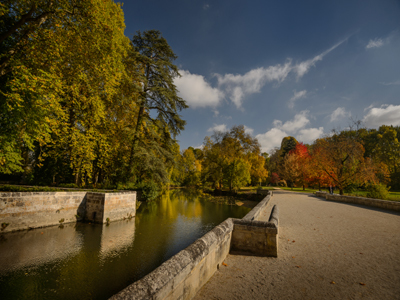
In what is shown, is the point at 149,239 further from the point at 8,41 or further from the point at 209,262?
the point at 8,41

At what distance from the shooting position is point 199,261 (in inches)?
119

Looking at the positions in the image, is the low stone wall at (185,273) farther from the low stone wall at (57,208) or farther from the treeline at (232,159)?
the treeline at (232,159)

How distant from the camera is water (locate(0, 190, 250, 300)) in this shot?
4.58 m

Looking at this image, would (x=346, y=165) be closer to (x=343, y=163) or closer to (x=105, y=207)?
(x=343, y=163)

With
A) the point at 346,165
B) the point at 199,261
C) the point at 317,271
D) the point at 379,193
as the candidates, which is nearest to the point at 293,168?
the point at 346,165

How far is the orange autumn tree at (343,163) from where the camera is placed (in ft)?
67.1

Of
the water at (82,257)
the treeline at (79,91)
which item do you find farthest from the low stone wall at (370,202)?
the treeline at (79,91)

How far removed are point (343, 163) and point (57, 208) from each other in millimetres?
27861

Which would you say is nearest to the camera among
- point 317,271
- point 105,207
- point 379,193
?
point 317,271

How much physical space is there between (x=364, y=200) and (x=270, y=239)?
48.7 feet

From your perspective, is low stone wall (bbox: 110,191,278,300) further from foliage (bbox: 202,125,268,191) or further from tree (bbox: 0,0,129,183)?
foliage (bbox: 202,125,268,191)

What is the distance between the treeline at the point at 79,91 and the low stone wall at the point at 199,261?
29.3ft

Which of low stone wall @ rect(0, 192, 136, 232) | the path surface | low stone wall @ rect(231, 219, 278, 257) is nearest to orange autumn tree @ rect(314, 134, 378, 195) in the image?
the path surface

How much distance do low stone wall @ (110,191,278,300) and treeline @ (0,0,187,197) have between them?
29.3 ft
